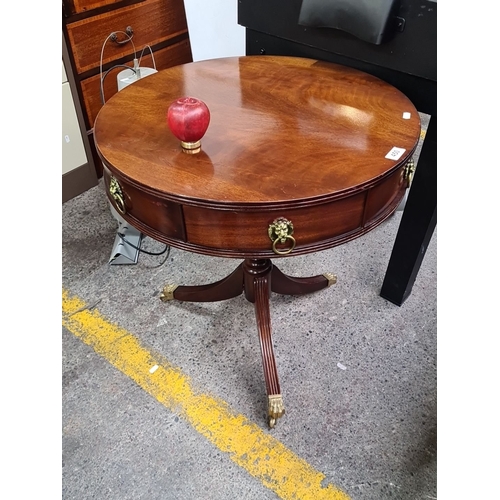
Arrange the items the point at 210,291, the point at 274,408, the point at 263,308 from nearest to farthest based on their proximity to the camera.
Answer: the point at 274,408, the point at 263,308, the point at 210,291

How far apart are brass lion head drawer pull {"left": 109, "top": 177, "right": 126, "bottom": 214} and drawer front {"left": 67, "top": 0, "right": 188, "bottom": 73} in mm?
1307

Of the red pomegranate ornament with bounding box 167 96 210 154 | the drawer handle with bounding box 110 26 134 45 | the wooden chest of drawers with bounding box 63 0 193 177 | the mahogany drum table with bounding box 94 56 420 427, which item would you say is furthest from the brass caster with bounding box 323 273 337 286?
the drawer handle with bounding box 110 26 134 45

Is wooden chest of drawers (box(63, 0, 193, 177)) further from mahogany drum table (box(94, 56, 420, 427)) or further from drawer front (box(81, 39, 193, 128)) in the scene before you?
mahogany drum table (box(94, 56, 420, 427))

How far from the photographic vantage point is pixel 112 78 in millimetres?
2305

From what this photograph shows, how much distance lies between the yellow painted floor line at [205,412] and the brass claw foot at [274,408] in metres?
0.05

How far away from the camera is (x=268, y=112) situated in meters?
1.19

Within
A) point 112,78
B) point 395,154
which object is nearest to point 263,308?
point 395,154

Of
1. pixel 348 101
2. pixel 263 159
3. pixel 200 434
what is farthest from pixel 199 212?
pixel 200 434

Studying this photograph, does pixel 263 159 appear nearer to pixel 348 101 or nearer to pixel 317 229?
pixel 317 229

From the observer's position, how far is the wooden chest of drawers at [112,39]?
206 cm

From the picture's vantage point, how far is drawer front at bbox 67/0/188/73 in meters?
2.08

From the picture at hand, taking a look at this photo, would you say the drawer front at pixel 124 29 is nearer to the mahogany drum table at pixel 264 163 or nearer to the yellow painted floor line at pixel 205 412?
the mahogany drum table at pixel 264 163

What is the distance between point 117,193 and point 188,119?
245mm

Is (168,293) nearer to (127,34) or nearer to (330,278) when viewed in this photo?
(330,278)
